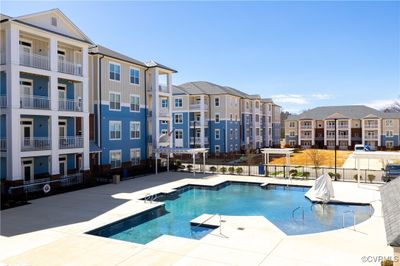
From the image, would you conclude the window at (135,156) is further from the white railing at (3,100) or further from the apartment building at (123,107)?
the white railing at (3,100)

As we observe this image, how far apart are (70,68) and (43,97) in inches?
151

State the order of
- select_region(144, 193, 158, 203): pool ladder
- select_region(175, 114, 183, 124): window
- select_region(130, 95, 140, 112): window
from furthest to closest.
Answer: select_region(175, 114, 183, 124): window → select_region(130, 95, 140, 112): window → select_region(144, 193, 158, 203): pool ladder

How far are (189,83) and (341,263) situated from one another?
48824 millimetres

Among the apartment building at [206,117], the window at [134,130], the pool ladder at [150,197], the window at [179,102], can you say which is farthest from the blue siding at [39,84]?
the window at [179,102]

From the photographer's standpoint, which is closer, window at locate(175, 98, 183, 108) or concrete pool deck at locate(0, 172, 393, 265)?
concrete pool deck at locate(0, 172, 393, 265)

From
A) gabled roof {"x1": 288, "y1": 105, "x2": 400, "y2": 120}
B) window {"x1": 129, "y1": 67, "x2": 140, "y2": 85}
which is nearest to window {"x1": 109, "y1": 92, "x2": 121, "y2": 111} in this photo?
window {"x1": 129, "y1": 67, "x2": 140, "y2": 85}

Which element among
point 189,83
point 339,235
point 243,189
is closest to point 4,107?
point 243,189

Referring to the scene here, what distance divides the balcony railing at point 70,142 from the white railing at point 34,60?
591cm

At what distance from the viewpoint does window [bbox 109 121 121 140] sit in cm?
3197

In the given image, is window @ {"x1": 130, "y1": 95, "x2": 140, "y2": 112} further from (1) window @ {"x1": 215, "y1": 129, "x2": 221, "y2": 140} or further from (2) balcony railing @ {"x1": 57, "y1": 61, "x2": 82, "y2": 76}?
(1) window @ {"x1": 215, "y1": 129, "x2": 221, "y2": 140}

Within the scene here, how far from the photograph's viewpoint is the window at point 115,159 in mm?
32100

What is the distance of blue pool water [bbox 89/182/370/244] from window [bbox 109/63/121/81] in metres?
13.9

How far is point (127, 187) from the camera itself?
26.0m

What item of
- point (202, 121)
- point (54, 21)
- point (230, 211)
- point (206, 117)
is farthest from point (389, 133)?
point (54, 21)
